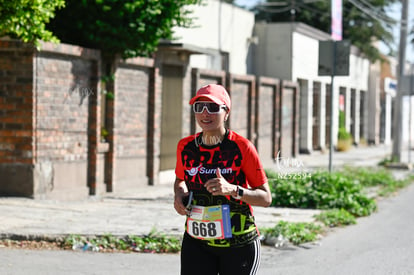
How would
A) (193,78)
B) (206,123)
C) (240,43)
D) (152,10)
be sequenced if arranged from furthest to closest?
(240,43) → (193,78) → (152,10) → (206,123)

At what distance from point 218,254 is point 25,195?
8168 mm

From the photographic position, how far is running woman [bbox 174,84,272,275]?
455 centimetres

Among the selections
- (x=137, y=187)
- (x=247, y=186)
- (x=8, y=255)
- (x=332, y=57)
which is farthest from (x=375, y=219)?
(x=247, y=186)

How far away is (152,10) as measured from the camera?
1394 cm

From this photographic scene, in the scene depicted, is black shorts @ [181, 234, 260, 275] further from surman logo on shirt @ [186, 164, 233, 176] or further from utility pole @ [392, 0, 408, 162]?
utility pole @ [392, 0, 408, 162]

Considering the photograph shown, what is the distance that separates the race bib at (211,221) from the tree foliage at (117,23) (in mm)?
9414

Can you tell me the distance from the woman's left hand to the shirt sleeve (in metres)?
0.25

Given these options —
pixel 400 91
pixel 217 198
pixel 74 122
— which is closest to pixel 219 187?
pixel 217 198

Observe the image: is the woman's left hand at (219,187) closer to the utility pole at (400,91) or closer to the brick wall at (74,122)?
the brick wall at (74,122)

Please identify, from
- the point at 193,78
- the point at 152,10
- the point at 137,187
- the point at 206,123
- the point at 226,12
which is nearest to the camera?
the point at 206,123

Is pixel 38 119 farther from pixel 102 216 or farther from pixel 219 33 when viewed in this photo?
pixel 219 33

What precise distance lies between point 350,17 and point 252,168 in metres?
36.8

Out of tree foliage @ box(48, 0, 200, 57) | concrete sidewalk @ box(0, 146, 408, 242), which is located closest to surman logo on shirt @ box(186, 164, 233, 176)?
concrete sidewalk @ box(0, 146, 408, 242)

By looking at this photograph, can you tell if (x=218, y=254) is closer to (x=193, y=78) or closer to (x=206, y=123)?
(x=206, y=123)
